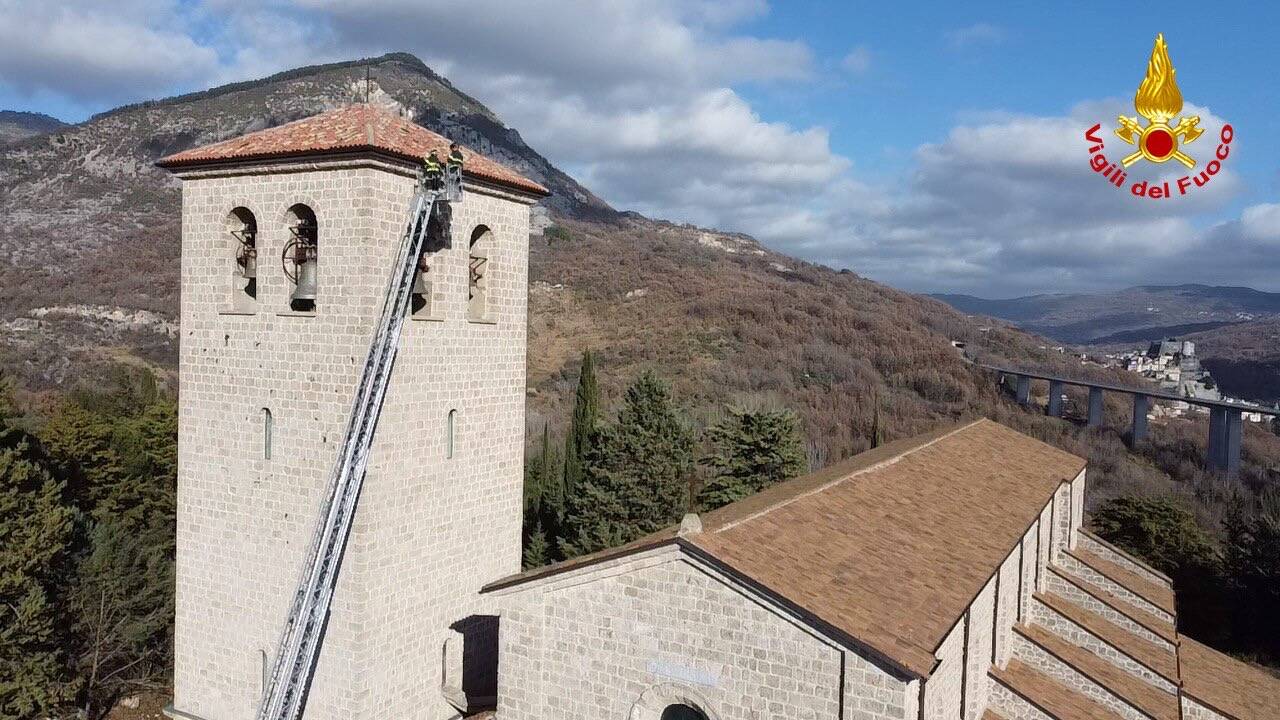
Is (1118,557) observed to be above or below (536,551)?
above

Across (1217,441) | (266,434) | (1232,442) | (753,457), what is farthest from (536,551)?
(1217,441)

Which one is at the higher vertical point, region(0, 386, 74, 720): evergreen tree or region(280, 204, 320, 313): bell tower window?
region(280, 204, 320, 313): bell tower window

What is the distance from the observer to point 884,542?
11531mm

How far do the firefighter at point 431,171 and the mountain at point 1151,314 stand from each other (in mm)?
135007

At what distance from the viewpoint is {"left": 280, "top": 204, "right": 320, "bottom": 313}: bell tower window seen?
11.2 meters

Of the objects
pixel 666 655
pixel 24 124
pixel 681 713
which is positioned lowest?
pixel 681 713

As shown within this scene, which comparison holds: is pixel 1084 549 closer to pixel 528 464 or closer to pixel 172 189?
pixel 528 464

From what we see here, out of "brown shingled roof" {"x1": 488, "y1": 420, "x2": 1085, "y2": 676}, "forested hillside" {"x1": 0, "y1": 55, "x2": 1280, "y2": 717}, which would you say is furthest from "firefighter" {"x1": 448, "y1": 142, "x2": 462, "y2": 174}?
"forested hillside" {"x1": 0, "y1": 55, "x2": 1280, "y2": 717}

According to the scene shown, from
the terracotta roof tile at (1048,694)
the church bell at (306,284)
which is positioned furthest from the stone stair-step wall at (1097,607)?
the church bell at (306,284)

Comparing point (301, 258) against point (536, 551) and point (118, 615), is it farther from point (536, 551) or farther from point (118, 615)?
point (536, 551)

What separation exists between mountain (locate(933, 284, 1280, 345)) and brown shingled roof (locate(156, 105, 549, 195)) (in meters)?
134

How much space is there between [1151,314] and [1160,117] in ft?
578

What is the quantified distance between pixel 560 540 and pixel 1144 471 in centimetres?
3319

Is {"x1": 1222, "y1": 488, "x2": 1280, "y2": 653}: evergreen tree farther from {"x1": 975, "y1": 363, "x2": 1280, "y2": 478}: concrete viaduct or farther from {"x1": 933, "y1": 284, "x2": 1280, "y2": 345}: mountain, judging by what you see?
{"x1": 933, "y1": 284, "x2": 1280, "y2": 345}: mountain
